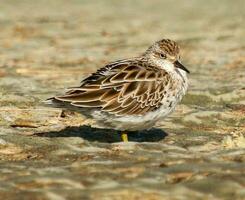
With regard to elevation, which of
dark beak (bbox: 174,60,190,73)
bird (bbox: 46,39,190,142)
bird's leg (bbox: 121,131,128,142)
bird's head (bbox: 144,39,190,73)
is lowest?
bird's leg (bbox: 121,131,128,142)

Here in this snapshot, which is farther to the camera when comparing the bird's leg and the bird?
the bird's leg

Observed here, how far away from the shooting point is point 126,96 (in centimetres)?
1148

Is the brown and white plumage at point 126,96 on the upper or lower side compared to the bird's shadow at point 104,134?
upper

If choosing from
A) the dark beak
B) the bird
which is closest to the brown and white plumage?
the bird

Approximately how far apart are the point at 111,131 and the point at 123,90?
115cm

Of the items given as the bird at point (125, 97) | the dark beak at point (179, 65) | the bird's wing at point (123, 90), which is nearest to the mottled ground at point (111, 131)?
the bird at point (125, 97)

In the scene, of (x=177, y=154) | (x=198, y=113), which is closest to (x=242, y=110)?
(x=198, y=113)

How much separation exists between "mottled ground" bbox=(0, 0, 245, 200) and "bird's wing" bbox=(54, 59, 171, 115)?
55 cm

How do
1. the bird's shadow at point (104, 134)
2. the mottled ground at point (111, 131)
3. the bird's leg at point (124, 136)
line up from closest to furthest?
1. the mottled ground at point (111, 131)
2. the bird's leg at point (124, 136)
3. the bird's shadow at point (104, 134)

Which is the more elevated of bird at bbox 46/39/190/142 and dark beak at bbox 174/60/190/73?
dark beak at bbox 174/60/190/73

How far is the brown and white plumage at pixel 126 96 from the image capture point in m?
11.2

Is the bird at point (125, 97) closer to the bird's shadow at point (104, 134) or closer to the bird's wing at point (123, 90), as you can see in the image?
the bird's wing at point (123, 90)

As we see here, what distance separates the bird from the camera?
36.8 feet

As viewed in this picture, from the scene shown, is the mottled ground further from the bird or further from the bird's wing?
the bird's wing
